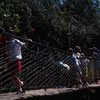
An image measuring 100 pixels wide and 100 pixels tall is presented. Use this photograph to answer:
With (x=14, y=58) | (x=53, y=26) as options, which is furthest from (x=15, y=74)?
(x=53, y=26)

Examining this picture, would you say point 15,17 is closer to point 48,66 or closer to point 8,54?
point 48,66

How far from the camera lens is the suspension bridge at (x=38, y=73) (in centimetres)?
493

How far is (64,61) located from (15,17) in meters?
2.00

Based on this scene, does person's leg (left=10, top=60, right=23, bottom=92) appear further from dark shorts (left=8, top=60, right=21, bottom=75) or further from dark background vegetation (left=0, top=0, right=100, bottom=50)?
dark background vegetation (left=0, top=0, right=100, bottom=50)

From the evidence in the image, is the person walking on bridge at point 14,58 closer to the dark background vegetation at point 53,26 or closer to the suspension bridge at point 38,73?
the suspension bridge at point 38,73

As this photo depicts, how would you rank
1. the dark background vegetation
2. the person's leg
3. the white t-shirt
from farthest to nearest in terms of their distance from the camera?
1. the dark background vegetation
2. the white t-shirt
3. the person's leg

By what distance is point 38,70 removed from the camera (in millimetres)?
5836

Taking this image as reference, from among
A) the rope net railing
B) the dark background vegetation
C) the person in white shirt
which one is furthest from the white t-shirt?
the dark background vegetation

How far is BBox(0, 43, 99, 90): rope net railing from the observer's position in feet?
16.1

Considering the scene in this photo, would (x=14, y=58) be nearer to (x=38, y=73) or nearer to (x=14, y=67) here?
Result: (x=14, y=67)

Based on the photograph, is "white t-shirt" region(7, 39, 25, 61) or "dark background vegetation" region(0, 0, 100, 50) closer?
"white t-shirt" region(7, 39, 25, 61)

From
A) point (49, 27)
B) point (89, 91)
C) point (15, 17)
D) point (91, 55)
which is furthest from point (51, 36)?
point (89, 91)

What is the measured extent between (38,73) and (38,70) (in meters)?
0.07

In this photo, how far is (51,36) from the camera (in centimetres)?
1436
